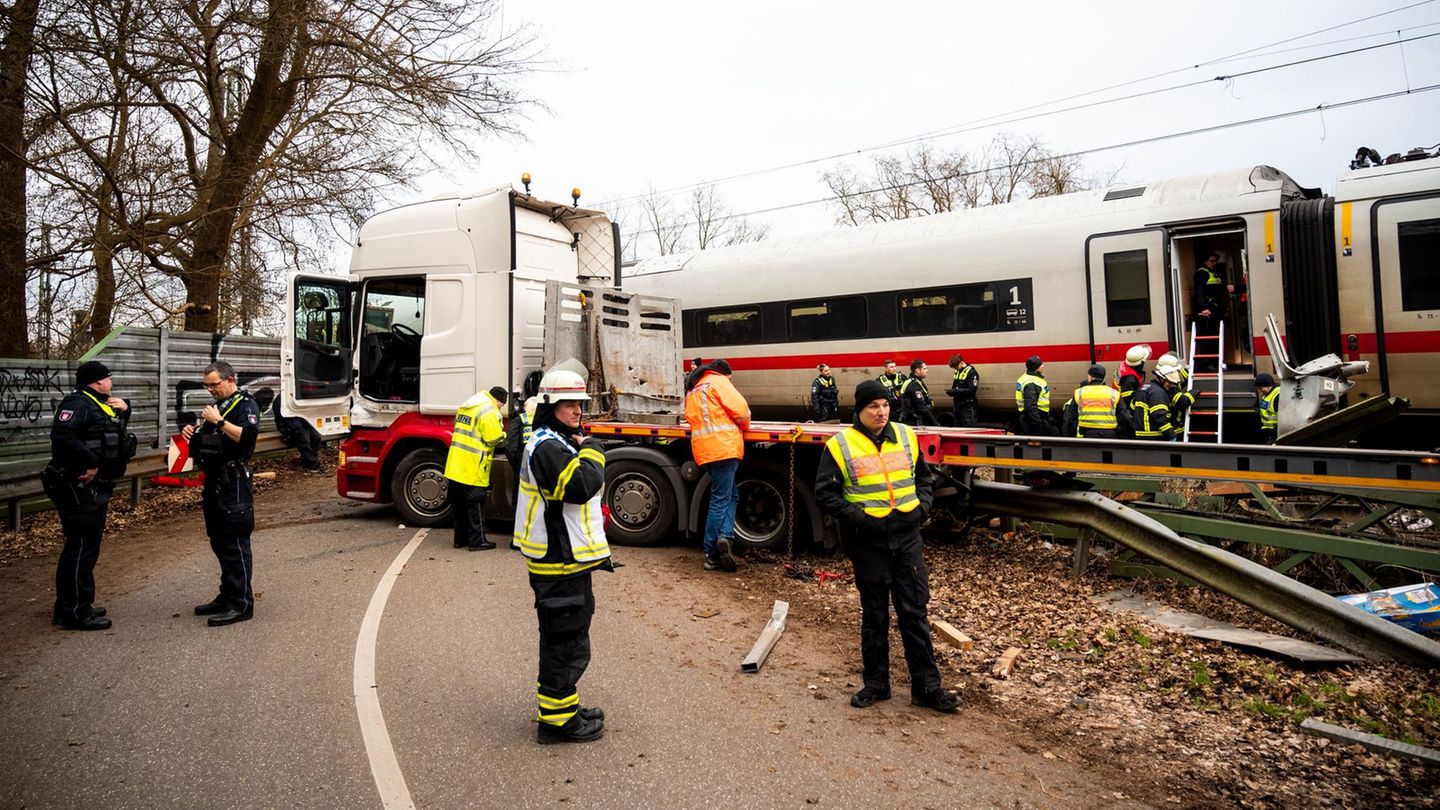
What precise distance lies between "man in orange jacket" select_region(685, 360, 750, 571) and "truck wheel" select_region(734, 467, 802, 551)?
0.28 metres

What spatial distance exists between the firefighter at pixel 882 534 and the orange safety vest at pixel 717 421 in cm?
264

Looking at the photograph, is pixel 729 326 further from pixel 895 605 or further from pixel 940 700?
pixel 940 700

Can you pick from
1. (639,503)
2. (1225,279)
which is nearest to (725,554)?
(639,503)

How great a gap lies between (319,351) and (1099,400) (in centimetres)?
853

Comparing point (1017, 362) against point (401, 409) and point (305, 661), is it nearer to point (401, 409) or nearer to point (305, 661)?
point (401, 409)

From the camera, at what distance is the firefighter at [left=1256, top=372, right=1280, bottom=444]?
874 centimetres

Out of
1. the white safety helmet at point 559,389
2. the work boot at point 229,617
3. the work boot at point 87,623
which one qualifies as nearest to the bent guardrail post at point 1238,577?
the white safety helmet at point 559,389

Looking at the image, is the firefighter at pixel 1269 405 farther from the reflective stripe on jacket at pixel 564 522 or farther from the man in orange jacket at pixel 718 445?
the reflective stripe on jacket at pixel 564 522

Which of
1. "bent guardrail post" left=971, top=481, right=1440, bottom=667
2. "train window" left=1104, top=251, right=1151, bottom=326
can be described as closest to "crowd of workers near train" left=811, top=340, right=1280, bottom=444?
"train window" left=1104, top=251, right=1151, bottom=326

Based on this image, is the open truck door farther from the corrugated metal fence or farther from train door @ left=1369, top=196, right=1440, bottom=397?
train door @ left=1369, top=196, right=1440, bottom=397

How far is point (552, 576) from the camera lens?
4012 mm

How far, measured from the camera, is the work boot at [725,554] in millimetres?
7203

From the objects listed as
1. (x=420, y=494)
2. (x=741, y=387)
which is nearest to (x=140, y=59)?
(x=420, y=494)

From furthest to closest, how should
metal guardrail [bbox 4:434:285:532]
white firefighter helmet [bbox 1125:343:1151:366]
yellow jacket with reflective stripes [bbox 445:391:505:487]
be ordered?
white firefighter helmet [bbox 1125:343:1151:366], metal guardrail [bbox 4:434:285:532], yellow jacket with reflective stripes [bbox 445:391:505:487]
